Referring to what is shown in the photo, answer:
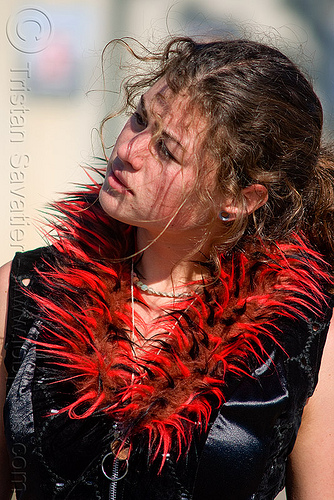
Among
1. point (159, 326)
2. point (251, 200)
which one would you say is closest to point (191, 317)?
point (159, 326)

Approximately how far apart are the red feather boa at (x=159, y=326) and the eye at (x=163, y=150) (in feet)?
0.90

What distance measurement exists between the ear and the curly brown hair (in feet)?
0.04

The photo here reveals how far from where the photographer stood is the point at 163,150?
3.69ft

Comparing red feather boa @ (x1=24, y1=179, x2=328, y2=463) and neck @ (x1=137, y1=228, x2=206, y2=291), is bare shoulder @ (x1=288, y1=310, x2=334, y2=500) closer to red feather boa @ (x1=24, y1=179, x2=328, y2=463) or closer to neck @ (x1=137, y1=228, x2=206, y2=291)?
red feather boa @ (x1=24, y1=179, x2=328, y2=463)

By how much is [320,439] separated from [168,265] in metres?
0.50

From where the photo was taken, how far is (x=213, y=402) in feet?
3.67

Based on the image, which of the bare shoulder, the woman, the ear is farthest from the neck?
the bare shoulder

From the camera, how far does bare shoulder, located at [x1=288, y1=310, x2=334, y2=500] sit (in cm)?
118

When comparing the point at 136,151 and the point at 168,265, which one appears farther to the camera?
the point at 168,265

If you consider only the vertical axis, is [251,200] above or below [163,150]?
below

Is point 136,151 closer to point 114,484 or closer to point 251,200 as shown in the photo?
point 251,200

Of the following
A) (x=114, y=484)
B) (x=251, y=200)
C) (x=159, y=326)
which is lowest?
(x=114, y=484)

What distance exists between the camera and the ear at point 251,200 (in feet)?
4.00

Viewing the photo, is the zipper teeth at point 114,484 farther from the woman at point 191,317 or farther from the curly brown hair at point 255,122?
the curly brown hair at point 255,122
